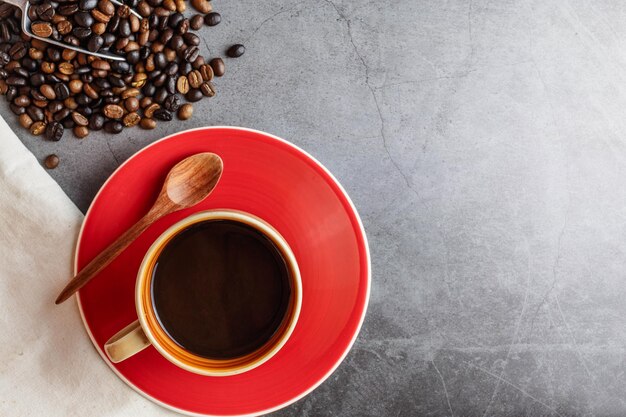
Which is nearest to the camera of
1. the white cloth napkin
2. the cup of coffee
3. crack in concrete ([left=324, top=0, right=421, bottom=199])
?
the cup of coffee

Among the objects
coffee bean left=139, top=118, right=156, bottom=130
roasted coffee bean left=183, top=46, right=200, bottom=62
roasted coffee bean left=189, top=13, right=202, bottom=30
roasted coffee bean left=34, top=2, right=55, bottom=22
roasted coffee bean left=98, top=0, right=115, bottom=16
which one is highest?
roasted coffee bean left=34, top=2, right=55, bottom=22

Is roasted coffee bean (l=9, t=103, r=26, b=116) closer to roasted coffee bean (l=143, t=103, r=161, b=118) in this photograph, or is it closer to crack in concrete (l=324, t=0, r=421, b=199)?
roasted coffee bean (l=143, t=103, r=161, b=118)

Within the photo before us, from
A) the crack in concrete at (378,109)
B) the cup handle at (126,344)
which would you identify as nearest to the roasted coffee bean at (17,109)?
the cup handle at (126,344)

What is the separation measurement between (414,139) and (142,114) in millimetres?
570

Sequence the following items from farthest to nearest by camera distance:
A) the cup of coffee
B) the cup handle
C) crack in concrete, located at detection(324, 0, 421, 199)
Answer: crack in concrete, located at detection(324, 0, 421, 199) < the cup of coffee < the cup handle

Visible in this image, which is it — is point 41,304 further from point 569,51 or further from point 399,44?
point 569,51

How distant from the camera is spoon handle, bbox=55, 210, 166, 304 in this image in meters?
1.05

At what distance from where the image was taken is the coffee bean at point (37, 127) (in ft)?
4.09

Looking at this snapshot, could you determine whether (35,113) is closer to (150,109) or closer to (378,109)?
(150,109)

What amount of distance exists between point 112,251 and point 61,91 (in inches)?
16.0

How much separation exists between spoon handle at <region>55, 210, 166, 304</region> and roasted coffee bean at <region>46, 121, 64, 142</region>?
32 centimetres

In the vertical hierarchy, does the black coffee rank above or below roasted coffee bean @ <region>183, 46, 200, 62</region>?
below

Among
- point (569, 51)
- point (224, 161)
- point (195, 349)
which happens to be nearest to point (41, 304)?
point (195, 349)

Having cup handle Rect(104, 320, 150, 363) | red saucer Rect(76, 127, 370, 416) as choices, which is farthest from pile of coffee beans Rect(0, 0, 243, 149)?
cup handle Rect(104, 320, 150, 363)
